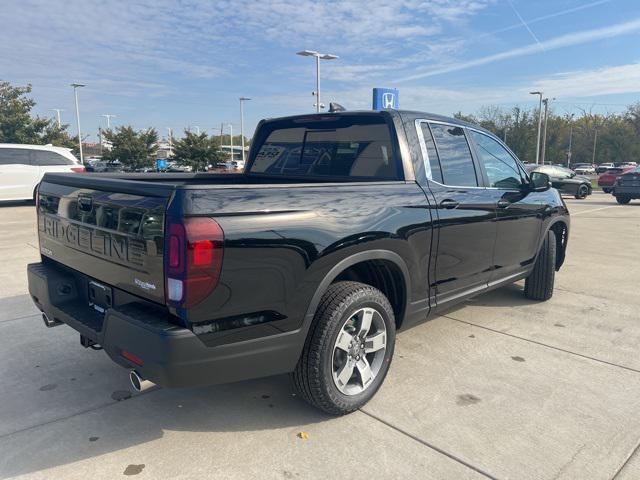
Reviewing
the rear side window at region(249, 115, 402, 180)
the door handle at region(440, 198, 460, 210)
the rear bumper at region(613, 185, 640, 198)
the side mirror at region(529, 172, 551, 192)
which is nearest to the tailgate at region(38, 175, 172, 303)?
the rear side window at region(249, 115, 402, 180)

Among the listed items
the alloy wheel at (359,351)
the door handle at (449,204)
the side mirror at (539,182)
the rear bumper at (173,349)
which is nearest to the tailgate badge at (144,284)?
the rear bumper at (173,349)

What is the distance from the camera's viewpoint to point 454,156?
392 cm

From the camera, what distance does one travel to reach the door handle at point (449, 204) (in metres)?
3.57

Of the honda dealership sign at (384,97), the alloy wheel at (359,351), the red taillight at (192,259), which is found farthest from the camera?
the honda dealership sign at (384,97)

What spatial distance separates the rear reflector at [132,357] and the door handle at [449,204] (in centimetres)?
223

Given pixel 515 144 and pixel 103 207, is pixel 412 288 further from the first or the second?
pixel 515 144

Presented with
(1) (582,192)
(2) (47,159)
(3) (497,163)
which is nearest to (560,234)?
(3) (497,163)

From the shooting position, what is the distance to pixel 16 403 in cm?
314

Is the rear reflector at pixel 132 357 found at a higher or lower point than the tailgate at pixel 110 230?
lower

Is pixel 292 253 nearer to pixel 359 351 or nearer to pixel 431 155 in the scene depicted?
pixel 359 351

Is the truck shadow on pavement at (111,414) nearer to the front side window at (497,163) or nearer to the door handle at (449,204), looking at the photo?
the door handle at (449,204)

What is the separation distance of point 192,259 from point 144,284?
40 centimetres

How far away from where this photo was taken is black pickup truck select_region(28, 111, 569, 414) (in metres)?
2.33

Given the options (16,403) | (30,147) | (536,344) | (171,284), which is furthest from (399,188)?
(30,147)
